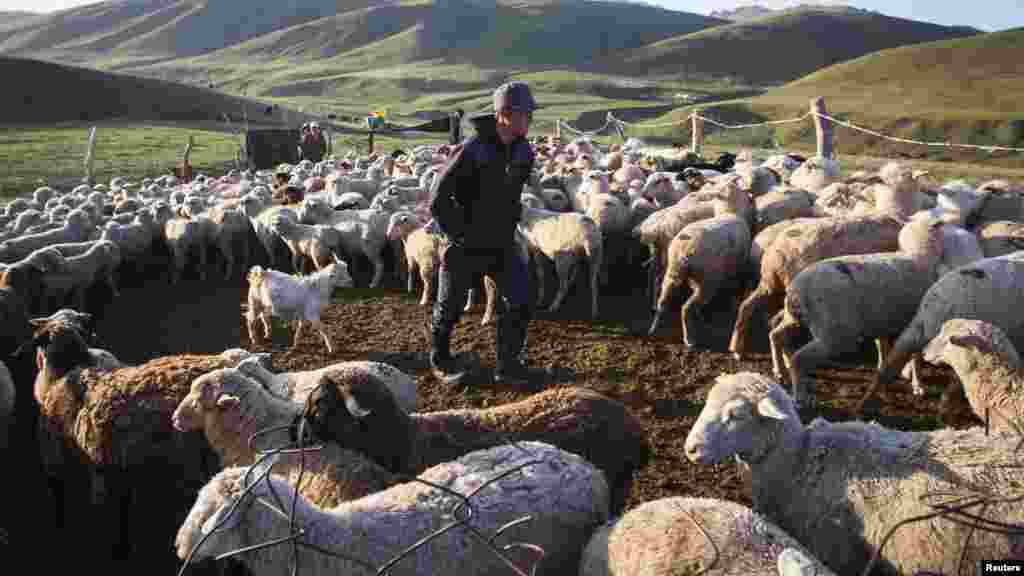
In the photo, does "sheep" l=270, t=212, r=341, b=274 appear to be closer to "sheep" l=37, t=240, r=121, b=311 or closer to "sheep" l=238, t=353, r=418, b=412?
"sheep" l=37, t=240, r=121, b=311

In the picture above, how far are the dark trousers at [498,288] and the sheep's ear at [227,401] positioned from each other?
2503 mm

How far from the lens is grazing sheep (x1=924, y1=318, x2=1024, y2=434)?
Result: 4275mm

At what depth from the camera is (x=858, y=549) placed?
3.56 metres

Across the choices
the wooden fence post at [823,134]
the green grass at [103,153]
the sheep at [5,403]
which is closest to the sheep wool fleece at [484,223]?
the sheep at [5,403]

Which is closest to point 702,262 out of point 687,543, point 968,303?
point 968,303

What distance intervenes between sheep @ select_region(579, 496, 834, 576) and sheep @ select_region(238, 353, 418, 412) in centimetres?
229

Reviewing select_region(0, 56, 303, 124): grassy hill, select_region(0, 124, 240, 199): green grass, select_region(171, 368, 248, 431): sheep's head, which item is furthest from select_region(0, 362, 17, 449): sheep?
select_region(0, 56, 303, 124): grassy hill

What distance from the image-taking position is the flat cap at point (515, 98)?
5758 mm

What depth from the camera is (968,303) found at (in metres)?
5.46

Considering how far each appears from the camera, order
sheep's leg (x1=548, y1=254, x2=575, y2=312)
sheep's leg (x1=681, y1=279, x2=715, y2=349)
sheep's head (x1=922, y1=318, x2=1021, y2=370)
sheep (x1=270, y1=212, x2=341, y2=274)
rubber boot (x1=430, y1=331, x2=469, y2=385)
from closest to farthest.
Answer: sheep's head (x1=922, y1=318, x2=1021, y2=370) → rubber boot (x1=430, y1=331, x2=469, y2=385) → sheep's leg (x1=681, y1=279, x2=715, y2=349) → sheep's leg (x1=548, y1=254, x2=575, y2=312) → sheep (x1=270, y1=212, x2=341, y2=274)

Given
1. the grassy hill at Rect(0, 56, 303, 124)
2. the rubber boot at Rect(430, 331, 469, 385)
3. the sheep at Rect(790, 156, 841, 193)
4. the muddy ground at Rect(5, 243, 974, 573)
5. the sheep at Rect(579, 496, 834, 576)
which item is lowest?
the muddy ground at Rect(5, 243, 974, 573)

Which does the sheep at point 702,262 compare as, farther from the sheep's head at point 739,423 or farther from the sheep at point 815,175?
the sheep's head at point 739,423

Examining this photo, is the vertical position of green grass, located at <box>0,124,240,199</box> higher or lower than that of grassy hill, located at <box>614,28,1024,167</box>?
lower

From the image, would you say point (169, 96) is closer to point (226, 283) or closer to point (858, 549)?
point (226, 283)
